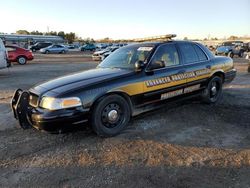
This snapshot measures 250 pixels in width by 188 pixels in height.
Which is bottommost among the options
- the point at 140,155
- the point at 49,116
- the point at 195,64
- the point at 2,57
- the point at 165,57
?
the point at 140,155

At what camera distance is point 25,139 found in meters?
4.42

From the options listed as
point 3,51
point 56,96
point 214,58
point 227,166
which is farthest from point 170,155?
point 3,51

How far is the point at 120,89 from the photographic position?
4.41 metres

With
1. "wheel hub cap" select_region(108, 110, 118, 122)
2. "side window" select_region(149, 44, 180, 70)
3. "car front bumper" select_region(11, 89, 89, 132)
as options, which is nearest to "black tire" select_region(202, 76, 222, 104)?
"side window" select_region(149, 44, 180, 70)

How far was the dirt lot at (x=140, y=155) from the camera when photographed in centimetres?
315

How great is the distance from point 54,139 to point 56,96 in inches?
34.3

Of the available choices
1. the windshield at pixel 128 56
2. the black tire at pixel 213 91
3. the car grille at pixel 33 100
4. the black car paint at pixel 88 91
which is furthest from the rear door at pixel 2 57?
the black tire at pixel 213 91

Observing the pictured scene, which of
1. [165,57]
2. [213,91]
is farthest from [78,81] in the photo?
[213,91]

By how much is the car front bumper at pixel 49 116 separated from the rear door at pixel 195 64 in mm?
2607

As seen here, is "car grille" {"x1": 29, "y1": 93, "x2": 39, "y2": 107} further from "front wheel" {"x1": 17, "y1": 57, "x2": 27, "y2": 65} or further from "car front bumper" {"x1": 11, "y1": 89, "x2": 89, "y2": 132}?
"front wheel" {"x1": 17, "y1": 57, "x2": 27, "y2": 65}

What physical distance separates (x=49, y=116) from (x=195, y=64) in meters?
3.44

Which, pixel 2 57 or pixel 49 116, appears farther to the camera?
pixel 2 57

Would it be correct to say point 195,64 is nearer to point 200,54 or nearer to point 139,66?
point 200,54

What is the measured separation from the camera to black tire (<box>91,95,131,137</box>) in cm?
421
